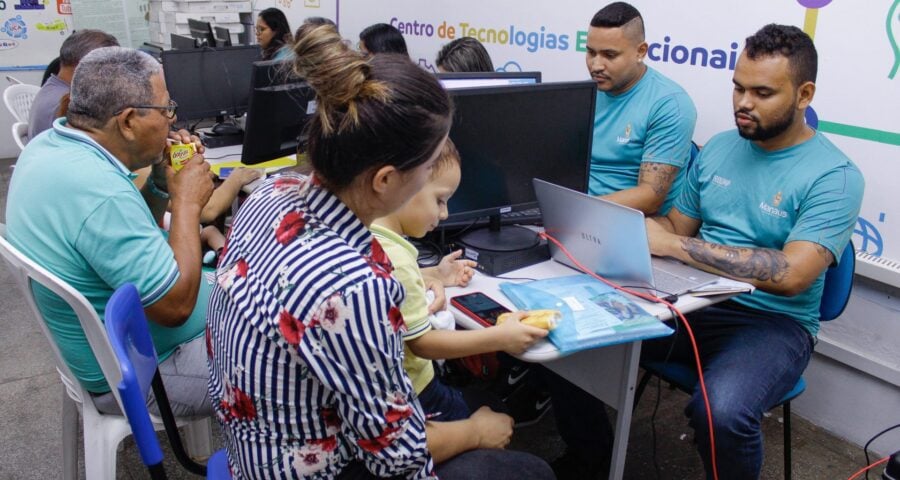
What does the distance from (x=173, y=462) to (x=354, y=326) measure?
5.30 ft

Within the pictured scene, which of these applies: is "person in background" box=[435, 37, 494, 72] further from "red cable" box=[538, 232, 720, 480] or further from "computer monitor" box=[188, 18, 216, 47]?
"computer monitor" box=[188, 18, 216, 47]

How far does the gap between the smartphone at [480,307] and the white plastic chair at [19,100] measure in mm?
2851

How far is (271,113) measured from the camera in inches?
97.7

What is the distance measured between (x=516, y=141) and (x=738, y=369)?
31.7 inches

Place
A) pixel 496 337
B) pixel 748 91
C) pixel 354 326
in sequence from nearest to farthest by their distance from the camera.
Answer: pixel 354 326 → pixel 496 337 → pixel 748 91

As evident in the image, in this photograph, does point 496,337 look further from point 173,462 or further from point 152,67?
point 173,462

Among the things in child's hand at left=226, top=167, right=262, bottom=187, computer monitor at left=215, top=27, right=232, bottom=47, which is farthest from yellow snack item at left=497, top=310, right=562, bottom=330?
computer monitor at left=215, top=27, right=232, bottom=47

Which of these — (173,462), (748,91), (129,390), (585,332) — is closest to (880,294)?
(748,91)

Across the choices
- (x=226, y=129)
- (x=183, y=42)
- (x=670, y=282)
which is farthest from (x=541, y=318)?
(x=183, y=42)

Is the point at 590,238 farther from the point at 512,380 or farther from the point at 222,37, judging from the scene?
the point at 222,37

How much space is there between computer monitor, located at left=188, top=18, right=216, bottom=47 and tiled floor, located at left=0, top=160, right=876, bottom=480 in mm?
2384

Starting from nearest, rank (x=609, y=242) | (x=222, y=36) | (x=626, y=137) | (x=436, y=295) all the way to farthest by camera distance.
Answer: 1. (x=436, y=295)
2. (x=609, y=242)
3. (x=626, y=137)
4. (x=222, y=36)

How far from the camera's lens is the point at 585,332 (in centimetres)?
134

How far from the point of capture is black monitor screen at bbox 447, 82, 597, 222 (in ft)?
5.57
